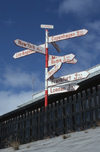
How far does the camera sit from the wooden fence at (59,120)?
918 centimetres

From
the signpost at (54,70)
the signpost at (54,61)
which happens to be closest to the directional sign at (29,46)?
→ the signpost at (54,61)

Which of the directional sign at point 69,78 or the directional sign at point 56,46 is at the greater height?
the directional sign at point 56,46

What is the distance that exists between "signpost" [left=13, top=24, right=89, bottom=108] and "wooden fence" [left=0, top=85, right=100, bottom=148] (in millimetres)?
739

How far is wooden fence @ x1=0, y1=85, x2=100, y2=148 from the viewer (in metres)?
9.18

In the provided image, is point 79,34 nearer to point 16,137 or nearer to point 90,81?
point 90,81

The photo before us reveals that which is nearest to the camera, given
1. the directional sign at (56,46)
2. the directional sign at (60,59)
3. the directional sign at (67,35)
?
the directional sign at (60,59)

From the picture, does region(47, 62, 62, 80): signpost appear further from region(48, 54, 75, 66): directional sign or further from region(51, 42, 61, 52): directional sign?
region(51, 42, 61, 52): directional sign

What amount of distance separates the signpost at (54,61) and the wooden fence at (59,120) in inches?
29.1

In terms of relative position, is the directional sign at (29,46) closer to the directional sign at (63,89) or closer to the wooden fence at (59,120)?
the directional sign at (63,89)

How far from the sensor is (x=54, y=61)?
12.3 meters

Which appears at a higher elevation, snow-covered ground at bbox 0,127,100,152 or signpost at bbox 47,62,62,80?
signpost at bbox 47,62,62,80

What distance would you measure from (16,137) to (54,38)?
5.31 meters

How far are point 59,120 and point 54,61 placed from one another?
10.6 feet

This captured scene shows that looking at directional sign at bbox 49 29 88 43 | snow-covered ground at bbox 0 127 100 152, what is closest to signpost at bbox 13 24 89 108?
directional sign at bbox 49 29 88 43
